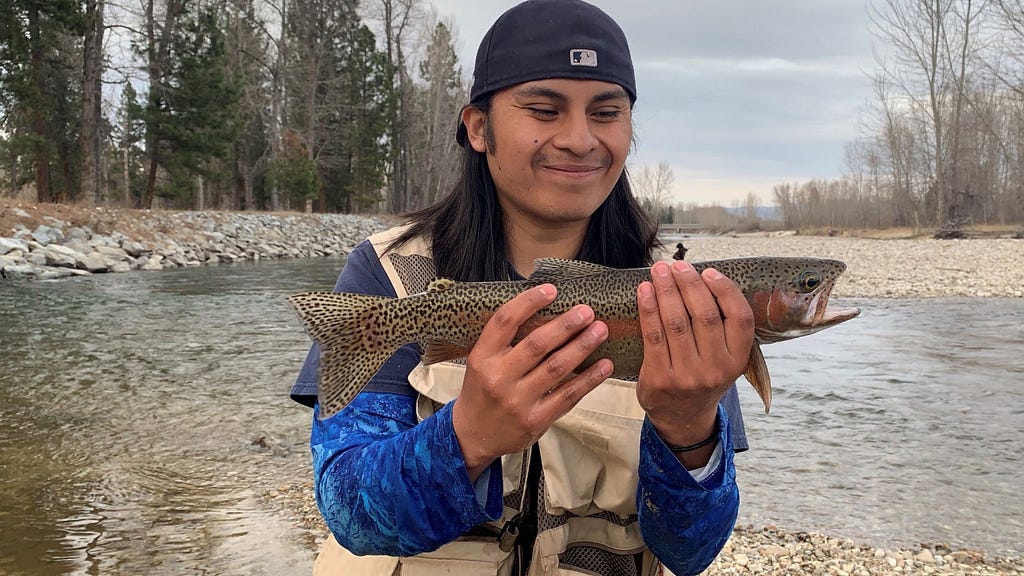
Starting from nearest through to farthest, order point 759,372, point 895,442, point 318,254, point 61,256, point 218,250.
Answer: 1. point 759,372
2. point 895,442
3. point 61,256
4. point 218,250
5. point 318,254

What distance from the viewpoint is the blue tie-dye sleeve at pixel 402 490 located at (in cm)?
199

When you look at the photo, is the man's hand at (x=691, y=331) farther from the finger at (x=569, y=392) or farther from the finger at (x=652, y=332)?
the finger at (x=569, y=392)

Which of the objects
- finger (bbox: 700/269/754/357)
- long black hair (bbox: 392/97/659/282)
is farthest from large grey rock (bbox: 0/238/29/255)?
finger (bbox: 700/269/754/357)

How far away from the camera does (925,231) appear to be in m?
49.1

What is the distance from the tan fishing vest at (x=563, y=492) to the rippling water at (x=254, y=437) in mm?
2443

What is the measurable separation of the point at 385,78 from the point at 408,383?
52.1m

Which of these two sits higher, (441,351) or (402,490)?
(441,351)

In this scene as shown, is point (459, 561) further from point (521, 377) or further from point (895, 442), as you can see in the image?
point (895, 442)

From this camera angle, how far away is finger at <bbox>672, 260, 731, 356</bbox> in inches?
78.3

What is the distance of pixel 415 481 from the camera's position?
6.54ft

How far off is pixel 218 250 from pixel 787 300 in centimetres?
2994

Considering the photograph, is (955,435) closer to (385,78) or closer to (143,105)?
(143,105)

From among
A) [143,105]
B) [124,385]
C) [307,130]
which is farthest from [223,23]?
[124,385]

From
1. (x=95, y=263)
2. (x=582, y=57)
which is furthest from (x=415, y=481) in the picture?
(x=95, y=263)
